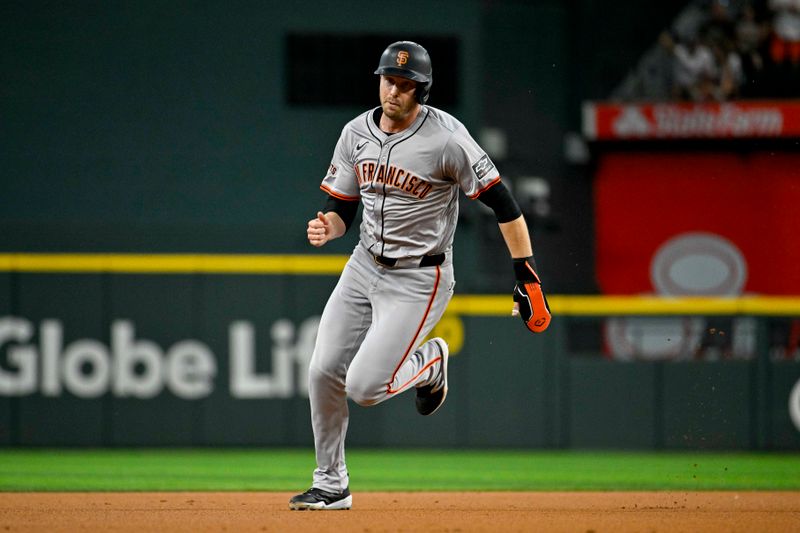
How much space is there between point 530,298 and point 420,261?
522 mm

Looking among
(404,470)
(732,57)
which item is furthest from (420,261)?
(732,57)

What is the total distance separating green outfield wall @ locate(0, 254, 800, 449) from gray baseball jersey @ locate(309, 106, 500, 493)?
440 centimetres

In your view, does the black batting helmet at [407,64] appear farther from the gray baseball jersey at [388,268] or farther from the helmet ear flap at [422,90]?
the gray baseball jersey at [388,268]

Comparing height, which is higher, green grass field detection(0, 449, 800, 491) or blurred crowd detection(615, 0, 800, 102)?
blurred crowd detection(615, 0, 800, 102)

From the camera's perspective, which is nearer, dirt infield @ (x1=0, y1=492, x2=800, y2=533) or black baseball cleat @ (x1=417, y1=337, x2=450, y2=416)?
dirt infield @ (x1=0, y1=492, x2=800, y2=533)

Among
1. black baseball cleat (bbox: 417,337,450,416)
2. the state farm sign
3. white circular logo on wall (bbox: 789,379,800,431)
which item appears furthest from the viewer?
the state farm sign

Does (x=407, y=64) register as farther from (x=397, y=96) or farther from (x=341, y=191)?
(x=341, y=191)

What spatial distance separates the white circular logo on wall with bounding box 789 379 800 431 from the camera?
1028 centimetres

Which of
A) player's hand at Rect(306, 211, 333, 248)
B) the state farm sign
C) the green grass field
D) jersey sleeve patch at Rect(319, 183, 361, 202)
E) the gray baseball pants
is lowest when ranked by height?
the green grass field

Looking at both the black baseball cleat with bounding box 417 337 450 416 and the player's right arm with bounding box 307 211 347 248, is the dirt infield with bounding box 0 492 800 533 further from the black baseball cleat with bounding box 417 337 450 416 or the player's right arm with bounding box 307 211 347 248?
the player's right arm with bounding box 307 211 347 248

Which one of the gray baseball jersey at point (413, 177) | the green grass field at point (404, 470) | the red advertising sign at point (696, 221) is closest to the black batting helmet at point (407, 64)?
the gray baseball jersey at point (413, 177)

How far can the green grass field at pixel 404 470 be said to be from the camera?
7.90m

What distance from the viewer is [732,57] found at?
43.7 ft

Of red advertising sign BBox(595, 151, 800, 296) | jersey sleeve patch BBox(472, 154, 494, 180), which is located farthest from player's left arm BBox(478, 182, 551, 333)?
red advertising sign BBox(595, 151, 800, 296)
